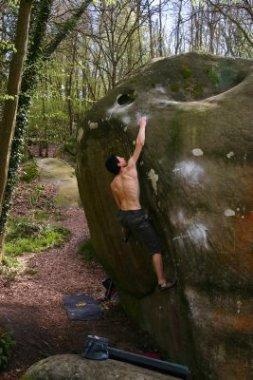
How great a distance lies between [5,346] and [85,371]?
283 centimetres

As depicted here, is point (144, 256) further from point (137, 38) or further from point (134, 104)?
point (137, 38)

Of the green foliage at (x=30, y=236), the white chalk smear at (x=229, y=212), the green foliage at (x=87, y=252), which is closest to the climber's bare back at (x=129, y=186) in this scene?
the white chalk smear at (x=229, y=212)

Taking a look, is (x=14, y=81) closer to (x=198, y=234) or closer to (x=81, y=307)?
(x=198, y=234)

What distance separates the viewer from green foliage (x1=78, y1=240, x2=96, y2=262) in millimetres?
15624

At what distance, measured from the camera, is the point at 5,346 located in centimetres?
897

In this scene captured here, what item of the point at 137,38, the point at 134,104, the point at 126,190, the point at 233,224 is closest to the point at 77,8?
the point at 134,104

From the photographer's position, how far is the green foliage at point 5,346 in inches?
348

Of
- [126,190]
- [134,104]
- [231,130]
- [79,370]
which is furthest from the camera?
[134,104]

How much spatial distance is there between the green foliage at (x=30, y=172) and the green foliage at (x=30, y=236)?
17.4 feet

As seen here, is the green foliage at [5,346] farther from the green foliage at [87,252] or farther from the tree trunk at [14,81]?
the green foliage at [87,252]

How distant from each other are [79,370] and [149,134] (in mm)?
3905

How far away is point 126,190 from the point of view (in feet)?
27.3

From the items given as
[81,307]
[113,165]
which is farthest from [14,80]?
[81,307]

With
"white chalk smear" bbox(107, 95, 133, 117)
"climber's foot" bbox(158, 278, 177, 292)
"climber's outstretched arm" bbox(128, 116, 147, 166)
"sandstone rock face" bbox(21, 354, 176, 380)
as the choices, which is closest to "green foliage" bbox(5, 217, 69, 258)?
"white chalk smear" bbox(107, 95, 133, 117)
